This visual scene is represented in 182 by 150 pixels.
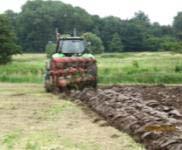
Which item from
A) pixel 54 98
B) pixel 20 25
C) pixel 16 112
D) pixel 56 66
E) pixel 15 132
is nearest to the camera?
pixel 15 132

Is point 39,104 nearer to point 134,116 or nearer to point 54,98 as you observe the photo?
point 54,98

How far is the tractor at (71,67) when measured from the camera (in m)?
19.5

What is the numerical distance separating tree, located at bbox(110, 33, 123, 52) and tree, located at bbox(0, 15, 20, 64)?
26.2m

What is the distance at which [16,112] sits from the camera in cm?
1373

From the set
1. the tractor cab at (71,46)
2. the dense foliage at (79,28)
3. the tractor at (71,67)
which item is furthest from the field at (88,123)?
the dense foliage at (79,28)

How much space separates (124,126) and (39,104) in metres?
5.81

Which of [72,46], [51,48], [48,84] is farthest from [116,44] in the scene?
[72,46]

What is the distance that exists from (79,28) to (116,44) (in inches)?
502

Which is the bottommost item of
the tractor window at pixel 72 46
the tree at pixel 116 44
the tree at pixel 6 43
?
the tree at pixel 116 44

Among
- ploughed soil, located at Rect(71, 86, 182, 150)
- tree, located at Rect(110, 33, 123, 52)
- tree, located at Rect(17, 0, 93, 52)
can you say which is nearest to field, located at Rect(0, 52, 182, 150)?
ploughed soil, located at Rect(71, 86, 182, 150)

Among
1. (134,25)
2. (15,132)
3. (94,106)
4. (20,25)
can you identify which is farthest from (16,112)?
(134,25)

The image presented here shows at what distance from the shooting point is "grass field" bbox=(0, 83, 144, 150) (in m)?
8.70

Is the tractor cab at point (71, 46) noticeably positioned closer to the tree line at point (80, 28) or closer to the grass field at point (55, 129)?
the grass field at point (55, 129)

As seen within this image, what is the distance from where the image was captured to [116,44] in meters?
81.3
